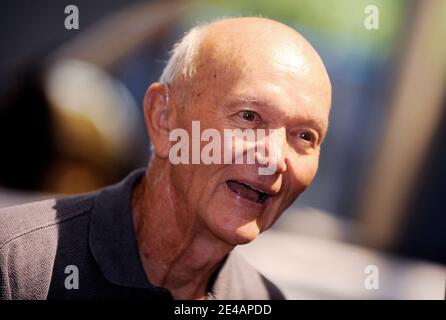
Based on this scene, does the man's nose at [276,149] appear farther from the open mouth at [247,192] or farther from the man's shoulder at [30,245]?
the man's shoulder at [30,245]

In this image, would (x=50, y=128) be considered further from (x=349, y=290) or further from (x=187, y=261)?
(x=349, y=290)

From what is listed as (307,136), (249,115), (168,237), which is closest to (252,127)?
(249,115)

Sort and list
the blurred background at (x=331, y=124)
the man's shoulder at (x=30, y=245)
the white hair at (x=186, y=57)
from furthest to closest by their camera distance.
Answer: the blurred background at (x=331, y=124) < the white hair at (x=186, y=57) < the man's shoulder at (x=30, y=245)

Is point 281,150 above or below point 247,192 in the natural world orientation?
above

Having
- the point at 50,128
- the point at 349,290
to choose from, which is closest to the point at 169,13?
the point at 50,128

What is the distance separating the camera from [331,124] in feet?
4.93

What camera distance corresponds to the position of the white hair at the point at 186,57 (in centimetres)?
120

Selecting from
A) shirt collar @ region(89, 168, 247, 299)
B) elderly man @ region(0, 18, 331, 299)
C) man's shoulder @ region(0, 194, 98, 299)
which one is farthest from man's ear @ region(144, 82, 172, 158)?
man's shoulder @ region(0, 194, 98, 299)

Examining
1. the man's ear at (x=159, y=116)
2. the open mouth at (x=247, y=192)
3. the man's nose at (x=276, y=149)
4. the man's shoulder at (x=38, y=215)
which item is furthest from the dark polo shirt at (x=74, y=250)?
the man's nose at (x=276, y=149)

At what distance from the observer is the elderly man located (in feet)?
3.71

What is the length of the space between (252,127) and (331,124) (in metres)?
0.42

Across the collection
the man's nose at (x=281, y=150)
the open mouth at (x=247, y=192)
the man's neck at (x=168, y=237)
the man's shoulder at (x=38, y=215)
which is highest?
the man's nose at (x=281, y=150)

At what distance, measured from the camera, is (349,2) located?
1.41 m

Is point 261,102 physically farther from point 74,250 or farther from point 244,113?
A: point 74,250
